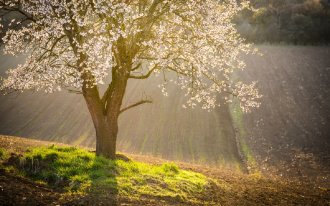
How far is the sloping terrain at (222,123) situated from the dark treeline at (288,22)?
11.2 meters

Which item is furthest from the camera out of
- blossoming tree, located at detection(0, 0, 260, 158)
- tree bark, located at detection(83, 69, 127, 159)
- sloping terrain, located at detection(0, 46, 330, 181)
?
sloping terrain, located at detection(0, 46, 330, 181)

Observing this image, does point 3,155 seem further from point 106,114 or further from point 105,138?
point 106,114

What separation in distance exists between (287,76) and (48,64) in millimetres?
41751

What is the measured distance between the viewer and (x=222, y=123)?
37.7 metres

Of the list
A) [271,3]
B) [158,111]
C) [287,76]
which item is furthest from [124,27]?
[271,3]

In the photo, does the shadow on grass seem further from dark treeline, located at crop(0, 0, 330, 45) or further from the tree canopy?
dark treeline, located at crop(0, 0, 330, 45)

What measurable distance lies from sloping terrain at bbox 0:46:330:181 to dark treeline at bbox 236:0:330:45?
1120 cm

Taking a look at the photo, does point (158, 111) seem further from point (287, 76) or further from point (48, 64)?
point (48, 64)

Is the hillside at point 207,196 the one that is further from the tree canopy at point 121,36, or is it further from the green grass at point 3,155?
the tree canopy at point 121,36

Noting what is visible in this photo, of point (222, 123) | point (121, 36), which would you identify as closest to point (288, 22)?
point (222, 123)

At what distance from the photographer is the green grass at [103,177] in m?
11.2

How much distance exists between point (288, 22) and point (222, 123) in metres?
42.6

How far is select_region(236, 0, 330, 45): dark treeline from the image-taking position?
212 feet

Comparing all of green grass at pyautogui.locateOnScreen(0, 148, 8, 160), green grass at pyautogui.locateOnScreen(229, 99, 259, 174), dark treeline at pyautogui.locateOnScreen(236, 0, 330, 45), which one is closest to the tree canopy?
green grass at pyautogui.locateOnScreen(0, 148, 8, 160)
